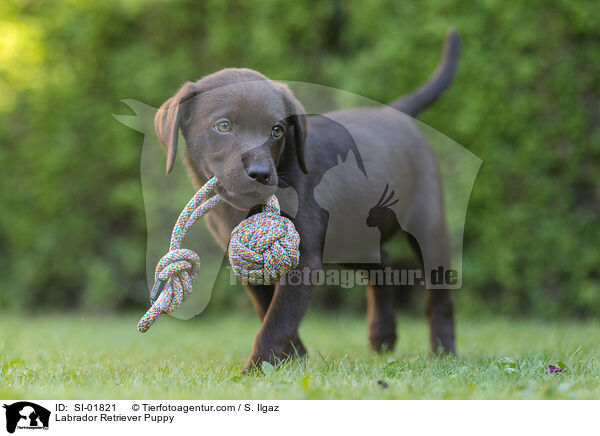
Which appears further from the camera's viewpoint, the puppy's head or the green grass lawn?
the puppy's head

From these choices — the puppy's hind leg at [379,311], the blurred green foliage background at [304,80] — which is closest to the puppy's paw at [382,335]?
the puppy's hind leg at [379,311]

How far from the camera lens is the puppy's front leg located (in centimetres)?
276

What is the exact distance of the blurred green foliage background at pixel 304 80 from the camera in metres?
5.16

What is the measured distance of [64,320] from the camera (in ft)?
19.4

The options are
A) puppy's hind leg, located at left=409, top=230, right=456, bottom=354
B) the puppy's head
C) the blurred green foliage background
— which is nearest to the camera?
the puppy's head

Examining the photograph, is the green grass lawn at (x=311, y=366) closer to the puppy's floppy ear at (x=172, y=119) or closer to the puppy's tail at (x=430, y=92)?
the puppy's floppy ear at (x=172, y=119)

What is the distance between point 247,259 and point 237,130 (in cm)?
56

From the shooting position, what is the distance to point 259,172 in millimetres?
2633

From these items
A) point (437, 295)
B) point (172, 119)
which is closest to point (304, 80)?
point (437, 295)

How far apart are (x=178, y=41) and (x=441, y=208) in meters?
3.26

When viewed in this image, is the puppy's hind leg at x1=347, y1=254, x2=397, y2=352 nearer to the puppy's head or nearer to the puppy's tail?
the puppy's tail

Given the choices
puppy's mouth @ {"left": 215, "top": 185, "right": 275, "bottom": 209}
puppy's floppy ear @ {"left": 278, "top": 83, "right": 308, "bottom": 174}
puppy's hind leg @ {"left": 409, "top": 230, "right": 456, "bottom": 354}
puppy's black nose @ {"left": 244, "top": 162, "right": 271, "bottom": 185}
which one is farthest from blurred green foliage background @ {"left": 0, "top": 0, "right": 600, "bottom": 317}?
puppy's black nose @ {"left": 244, "top": 162, "right": 271, "bottom": 185}

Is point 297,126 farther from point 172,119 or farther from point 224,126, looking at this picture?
point 172,119

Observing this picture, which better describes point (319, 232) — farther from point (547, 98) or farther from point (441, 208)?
point (547, 98)
